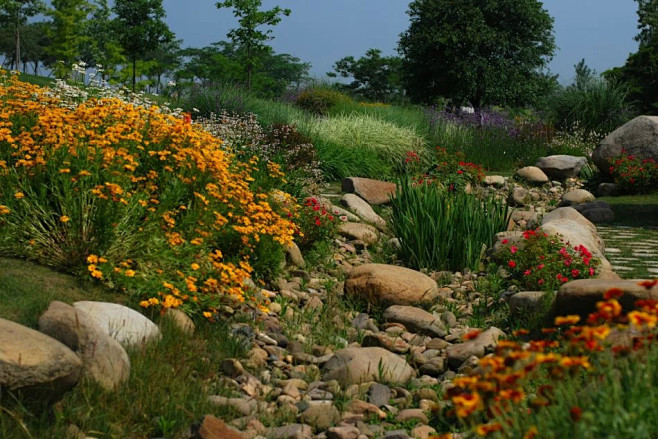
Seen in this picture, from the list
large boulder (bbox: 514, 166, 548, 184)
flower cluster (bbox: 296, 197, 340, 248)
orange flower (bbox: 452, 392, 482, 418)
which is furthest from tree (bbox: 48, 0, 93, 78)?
orange flower (bbox: 452, 392, 482, 418)

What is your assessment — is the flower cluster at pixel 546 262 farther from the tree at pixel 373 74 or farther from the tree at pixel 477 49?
the tree at pixel 373 74

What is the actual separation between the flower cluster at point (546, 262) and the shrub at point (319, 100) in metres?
13.6

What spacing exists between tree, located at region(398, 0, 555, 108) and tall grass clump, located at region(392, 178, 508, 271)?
20466 millimetres

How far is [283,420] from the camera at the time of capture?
4340 mm

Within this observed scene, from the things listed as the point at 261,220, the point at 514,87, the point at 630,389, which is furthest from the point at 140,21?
the point at 630,389

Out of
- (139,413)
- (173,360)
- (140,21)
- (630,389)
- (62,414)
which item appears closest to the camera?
(630,389)

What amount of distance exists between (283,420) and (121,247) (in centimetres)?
193

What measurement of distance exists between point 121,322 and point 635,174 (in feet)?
40.3

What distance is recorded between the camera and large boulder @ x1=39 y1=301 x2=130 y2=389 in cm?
402

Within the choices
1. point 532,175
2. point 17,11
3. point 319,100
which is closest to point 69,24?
point 17,11

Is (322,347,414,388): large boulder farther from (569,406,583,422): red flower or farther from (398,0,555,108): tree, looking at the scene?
(398,0,555,108): tree

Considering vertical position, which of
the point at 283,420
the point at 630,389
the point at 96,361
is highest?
the point at 630,389

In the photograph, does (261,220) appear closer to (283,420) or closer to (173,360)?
(173,360)

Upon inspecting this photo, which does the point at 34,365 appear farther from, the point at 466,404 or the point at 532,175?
the point at 532,175
